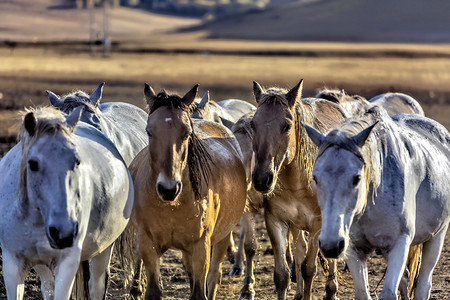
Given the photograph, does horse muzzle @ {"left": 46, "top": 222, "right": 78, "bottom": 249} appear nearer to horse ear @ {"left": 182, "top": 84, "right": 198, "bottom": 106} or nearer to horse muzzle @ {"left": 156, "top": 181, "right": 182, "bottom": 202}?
horse muzzle @ {"left": 156, "top": 181, "right": 182, "bottom": 202}

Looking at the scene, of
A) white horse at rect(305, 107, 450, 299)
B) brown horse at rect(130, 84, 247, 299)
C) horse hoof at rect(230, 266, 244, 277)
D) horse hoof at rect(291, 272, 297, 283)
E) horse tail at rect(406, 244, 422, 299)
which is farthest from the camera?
horse hoof at rect(230, 266, 244, 277)

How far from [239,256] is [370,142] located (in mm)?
3572

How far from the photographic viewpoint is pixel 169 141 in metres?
5.19

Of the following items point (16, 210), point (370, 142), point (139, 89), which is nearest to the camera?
point (16, 210)

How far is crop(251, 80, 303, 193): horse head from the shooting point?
18.9ft

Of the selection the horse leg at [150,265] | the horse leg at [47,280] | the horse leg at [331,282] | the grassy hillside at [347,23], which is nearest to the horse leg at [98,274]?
the horse leg at [150,265]

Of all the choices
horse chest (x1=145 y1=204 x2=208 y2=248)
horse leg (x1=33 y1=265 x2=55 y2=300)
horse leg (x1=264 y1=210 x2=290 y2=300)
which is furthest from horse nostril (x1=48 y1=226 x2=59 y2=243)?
horse leg (x1=264 y1=210 x2=290 y2=300)

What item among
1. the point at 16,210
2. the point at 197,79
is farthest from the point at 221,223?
the point at 197,79

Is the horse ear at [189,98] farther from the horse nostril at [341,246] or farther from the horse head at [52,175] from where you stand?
the horse nostril at [341,246]

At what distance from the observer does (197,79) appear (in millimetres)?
34562

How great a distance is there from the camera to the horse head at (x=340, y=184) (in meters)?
4.54

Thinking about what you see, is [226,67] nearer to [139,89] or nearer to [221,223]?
[139,89]

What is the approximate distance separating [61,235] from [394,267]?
2210mm

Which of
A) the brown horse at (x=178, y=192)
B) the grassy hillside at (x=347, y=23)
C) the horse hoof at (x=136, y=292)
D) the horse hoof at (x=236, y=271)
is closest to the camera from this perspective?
the brown horse at (x=178, y=192)
